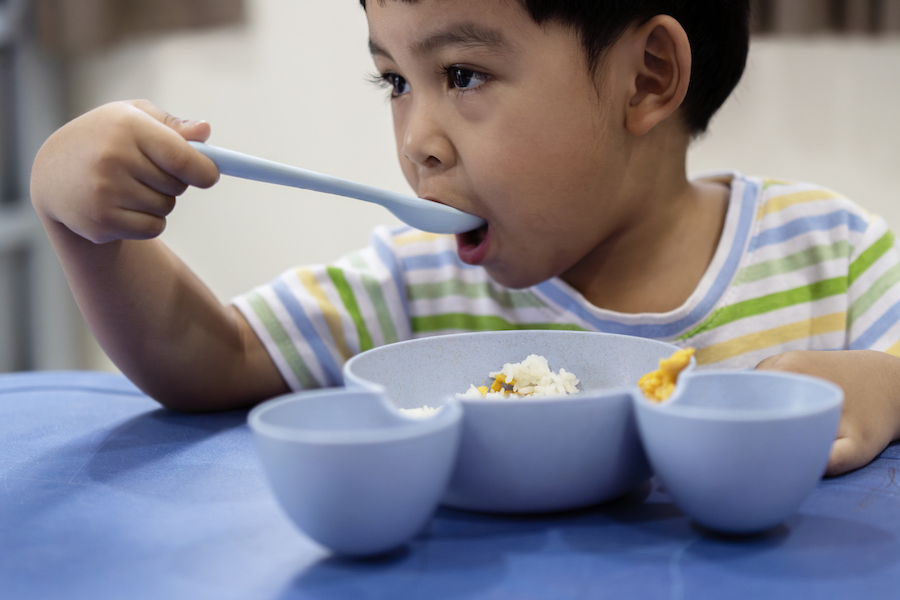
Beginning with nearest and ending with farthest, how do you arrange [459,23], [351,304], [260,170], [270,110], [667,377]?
1. [667,377]
2. [260,170]
3. [459,23]
4. [351,304]
5. [270,110]

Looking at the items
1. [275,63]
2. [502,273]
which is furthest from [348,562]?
[275,63]

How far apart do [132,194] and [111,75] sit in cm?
146

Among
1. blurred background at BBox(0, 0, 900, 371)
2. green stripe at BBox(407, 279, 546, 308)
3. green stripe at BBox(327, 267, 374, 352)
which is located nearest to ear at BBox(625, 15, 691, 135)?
green stripe at BBox(407, 279, 546, 308)

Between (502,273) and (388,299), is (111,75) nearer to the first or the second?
(388,299)

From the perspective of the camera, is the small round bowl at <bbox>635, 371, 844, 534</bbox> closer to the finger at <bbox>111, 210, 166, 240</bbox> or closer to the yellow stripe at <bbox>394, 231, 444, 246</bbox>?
the finger at <bbox>111, 210, 166, 240</bbox>

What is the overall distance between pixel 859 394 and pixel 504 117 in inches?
14.7

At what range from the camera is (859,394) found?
60cm

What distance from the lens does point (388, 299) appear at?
36.3 inches

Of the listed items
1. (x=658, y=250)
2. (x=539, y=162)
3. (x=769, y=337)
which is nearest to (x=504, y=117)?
(x=539, y=162)

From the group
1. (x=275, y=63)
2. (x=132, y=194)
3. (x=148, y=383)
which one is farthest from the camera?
(x=275, y=63)

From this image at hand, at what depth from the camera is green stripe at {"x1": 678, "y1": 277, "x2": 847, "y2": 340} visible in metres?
0.85

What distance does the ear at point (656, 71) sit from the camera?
77 centimetres

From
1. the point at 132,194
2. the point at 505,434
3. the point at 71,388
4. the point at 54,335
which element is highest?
the point at 132,194

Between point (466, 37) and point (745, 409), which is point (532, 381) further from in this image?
point (466, 37)
